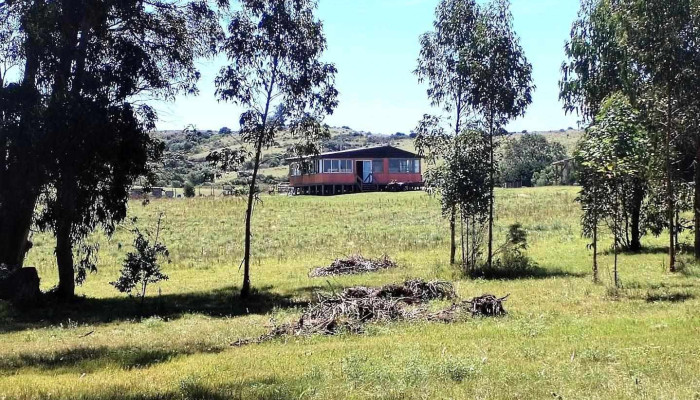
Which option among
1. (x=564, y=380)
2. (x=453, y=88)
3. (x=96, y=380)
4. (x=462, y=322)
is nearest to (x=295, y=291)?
(x=462, y=322)

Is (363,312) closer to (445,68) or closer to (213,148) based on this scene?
(445,68)

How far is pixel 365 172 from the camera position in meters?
70.6

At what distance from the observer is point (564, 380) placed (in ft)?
23.0

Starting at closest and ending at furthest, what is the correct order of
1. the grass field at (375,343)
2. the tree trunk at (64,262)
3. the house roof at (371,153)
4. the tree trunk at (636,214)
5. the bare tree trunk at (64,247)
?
the grass field at (375,343) → the bare tree trunk at (64,247) → the tree trunk at (64,262) → the tree trunk at (636,214) → the house roof at (371,153)

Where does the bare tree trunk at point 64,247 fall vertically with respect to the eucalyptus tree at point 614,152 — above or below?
below

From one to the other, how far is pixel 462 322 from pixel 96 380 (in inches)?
258

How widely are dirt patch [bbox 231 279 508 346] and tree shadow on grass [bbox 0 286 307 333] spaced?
119 inches

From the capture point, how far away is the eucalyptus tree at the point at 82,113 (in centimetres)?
1648

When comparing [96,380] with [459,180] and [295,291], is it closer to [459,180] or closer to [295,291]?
[295,291]

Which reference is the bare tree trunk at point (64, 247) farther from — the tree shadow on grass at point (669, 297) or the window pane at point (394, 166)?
the window pane at point (394, 166)

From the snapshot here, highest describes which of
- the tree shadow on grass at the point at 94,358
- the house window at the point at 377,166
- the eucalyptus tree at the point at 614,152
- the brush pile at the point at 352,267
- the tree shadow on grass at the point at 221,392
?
the house window at the point at 377,166

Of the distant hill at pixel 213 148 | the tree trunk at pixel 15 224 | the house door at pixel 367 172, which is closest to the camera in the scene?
the tree trunk at pixel 15 224

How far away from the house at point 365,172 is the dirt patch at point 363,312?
5478cm

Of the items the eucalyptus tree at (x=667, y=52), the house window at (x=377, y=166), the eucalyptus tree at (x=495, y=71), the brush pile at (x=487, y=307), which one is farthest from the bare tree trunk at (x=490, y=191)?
the house window at (x=377, y=166)
